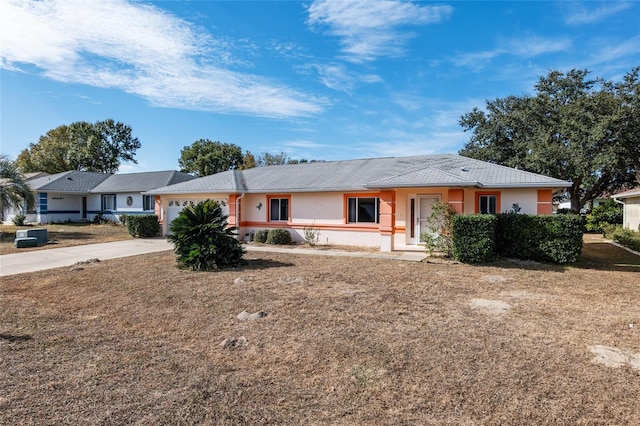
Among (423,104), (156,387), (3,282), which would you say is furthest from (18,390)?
(423,104)

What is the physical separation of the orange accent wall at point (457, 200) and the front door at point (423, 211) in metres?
1.50

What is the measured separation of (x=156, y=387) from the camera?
3.74m

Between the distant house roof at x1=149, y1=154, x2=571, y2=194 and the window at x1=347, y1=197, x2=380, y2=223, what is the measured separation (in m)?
0.80

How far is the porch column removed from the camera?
14117 millimetres

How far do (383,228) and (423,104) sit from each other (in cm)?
940

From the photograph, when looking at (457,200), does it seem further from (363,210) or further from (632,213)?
(632,213)

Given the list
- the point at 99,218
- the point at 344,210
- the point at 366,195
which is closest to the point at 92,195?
the point at 99,218

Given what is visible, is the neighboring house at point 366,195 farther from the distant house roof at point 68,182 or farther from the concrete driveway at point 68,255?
the distant house roof at point 68,182

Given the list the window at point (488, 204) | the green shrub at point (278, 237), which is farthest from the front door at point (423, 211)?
the green shrub at point (278, 237)

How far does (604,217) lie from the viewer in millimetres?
24266

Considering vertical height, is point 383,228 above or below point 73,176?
below

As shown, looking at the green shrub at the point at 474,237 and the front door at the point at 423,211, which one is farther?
the front door at the point at 423,211

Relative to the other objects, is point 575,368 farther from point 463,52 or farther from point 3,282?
point 463,52

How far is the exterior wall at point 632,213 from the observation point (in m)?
20.2
